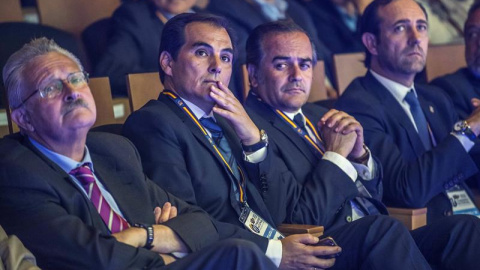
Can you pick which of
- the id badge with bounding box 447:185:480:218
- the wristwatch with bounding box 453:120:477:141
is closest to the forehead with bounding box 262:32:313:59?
the wristwatch with bounding box 453:120:477:141

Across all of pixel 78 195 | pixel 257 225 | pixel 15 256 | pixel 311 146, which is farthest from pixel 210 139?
pixel 15 256

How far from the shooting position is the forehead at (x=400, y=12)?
3.62 metres

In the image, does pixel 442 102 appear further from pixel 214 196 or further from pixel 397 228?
pixel 214 196

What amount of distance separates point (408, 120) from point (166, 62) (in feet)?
3.81

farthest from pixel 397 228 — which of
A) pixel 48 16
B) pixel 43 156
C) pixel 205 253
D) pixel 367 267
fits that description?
pixel 48 16

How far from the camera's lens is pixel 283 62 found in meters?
3.13

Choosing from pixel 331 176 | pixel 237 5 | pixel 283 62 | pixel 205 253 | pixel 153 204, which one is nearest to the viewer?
pixel 205 253

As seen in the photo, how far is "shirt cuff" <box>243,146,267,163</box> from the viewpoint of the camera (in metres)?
2.71

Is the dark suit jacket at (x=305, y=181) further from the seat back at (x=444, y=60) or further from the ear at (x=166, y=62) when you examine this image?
the seat back at (x=444, y=60)

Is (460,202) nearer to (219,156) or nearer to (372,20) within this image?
(372,20)

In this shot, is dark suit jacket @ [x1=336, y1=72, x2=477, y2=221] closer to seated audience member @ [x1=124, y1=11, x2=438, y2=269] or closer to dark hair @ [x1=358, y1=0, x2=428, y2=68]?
dark hair @ [x1=358, y1=0, x2=428, y2=68]

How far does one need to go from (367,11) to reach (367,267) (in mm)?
1597

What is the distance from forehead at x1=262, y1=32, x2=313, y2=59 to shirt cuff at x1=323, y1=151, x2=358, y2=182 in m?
0.44

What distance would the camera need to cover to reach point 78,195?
83.5 inches
